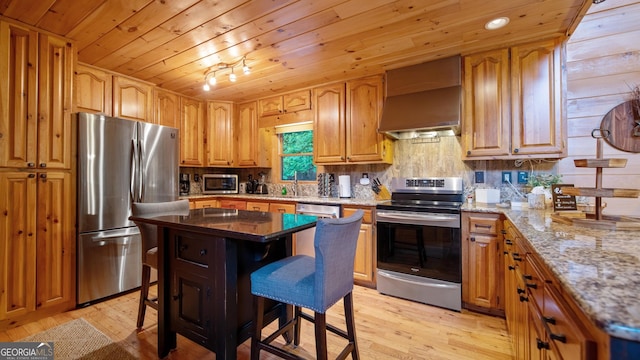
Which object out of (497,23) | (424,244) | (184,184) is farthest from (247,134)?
(497,23)

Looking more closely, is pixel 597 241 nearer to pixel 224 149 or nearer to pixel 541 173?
pixel 541 173

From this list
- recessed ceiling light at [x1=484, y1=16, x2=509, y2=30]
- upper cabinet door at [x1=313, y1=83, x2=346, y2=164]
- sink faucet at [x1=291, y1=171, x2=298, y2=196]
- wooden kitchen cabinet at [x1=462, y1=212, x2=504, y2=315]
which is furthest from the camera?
sink faucet at [x1=291, y1=171, x2=298, y2=196]

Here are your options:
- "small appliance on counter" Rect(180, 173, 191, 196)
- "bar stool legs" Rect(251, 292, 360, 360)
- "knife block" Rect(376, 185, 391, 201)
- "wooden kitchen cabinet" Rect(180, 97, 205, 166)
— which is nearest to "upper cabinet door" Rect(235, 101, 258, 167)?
"wooden kitchen cabinet" Rect(180, 97, 205, 166)

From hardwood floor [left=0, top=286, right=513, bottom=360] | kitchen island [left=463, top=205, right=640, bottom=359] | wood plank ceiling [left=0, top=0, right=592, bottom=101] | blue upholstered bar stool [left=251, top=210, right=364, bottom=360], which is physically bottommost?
hardwood floor [left=0, top=286, right=513, bottom=360]

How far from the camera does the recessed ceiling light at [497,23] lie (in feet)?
6.68

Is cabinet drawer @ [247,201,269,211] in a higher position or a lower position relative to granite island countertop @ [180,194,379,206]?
lower

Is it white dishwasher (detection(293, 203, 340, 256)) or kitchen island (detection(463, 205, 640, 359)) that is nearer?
kitchen island (detection(463, 205, 640, 359))

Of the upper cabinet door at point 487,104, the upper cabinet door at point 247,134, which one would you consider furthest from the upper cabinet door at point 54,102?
the upper cabinet door at point 487,104

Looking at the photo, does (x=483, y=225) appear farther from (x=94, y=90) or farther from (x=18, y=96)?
(x=94, y=90)

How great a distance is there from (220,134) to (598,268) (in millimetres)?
4098

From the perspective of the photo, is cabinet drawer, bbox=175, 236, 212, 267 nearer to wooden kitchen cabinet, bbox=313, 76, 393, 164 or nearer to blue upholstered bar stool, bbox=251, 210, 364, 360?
blue upholstered bar stool, bbox=251, 210, 364, 360

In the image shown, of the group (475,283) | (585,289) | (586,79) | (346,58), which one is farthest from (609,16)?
(585,289)

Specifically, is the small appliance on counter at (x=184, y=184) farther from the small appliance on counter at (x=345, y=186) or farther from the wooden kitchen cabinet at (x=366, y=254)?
the wooden kitchen cabinet at (x=366, y=254)

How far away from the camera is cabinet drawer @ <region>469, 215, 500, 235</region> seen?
2.25 meters
